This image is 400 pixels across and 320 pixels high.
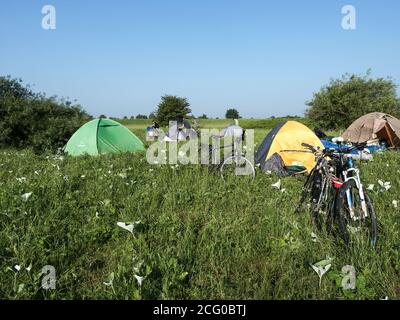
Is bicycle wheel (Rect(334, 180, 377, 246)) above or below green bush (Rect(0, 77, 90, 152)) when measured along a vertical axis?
below

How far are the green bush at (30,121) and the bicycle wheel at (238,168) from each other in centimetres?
911

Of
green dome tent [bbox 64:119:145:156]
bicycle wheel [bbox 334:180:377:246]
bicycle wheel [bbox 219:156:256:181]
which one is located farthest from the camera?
green dome tent [bbox 64:119:145:156]

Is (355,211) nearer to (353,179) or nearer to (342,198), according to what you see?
(342,198)

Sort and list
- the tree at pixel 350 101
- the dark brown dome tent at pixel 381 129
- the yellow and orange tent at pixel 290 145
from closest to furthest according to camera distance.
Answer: the yellow and orange tent at pixel 290 145 → the dark brown dome tent at pixel 381 129 → the tree at pixel 350 101

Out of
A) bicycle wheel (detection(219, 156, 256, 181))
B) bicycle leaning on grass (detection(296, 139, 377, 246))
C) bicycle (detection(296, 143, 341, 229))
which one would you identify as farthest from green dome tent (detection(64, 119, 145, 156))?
bicycle leaning on grass (detection(296, 139, 377, 246))

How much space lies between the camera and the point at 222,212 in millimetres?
5438

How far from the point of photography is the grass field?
3299 millimetres

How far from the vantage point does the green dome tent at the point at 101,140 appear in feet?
43.1

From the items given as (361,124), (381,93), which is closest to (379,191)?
(361,124)

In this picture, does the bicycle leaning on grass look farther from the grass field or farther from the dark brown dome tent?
the dark brown dome tent

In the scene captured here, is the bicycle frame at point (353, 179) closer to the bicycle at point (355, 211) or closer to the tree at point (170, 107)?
the bicycle at point (355, 211)

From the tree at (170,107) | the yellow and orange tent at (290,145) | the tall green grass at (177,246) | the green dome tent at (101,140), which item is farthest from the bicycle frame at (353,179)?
the tree at (170,107)

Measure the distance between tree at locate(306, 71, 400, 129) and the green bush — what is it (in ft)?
80.5
